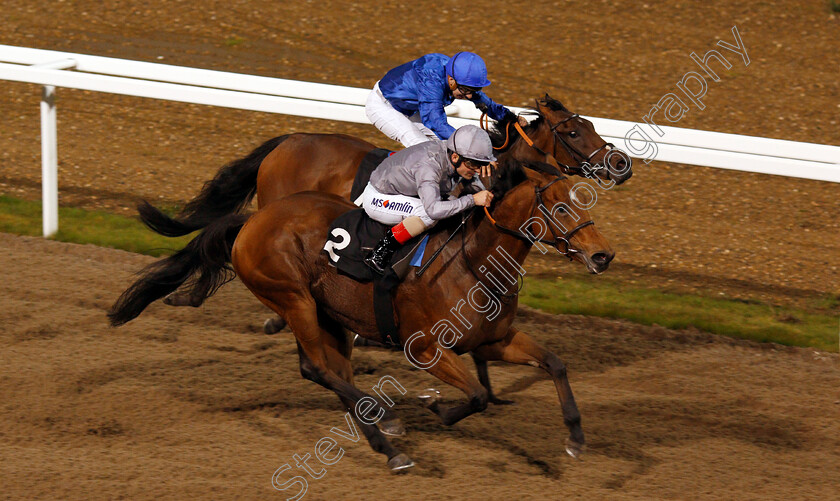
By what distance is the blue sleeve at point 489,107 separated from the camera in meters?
5.44

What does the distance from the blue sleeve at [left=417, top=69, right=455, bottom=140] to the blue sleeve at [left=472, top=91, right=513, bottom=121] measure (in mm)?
224

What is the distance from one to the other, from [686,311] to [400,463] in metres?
2.78

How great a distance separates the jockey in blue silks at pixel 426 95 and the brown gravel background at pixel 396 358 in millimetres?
1343

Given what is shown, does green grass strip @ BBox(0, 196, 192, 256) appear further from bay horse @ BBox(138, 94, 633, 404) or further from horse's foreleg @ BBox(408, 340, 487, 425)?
horse's foreleg @ BBox(408, 340, 487, 425)

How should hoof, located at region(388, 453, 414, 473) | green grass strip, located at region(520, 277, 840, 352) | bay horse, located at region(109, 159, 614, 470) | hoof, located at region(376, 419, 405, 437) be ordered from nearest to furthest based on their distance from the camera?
bay horse, located at region(109, 159, 614, 470)
hoof, located at region(388, 453, 414, 473)
hoof, located at region(376, 419, 405, 437)
green grass strip, located at region(520, 277, 840, 352)

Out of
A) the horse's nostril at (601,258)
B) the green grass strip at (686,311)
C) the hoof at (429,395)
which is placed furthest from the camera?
the green grass strip at (686,311)

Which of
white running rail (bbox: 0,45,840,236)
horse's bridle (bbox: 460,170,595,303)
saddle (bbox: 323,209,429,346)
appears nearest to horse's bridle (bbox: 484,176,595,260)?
horse's bridle (bbox: 460,170,595,303)

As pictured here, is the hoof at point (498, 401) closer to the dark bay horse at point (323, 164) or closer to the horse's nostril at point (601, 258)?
the dark bay horse at point (323, 164)

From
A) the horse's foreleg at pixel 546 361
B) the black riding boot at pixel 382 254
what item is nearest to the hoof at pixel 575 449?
the horse's foreleg at pixel 546 361

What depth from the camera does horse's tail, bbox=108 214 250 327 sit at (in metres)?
4.82

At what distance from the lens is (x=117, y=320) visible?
5027 millimetres

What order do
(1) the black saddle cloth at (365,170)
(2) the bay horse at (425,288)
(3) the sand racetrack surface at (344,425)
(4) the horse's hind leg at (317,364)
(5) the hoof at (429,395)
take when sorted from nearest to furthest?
1. (2) the bay horse at (425,288)
2. (3) the sand racetrack surface at (344,425)
3. (4) the horse's hind leg at (317,364)
4. (5) the hoof at (429,395)
5. (1) the black saddle cloth at (365,170)

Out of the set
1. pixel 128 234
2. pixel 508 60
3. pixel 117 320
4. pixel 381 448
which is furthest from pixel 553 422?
pixel 508 60

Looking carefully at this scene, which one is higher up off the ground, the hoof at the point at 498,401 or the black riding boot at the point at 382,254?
the black riding boot at the point at 382,254
